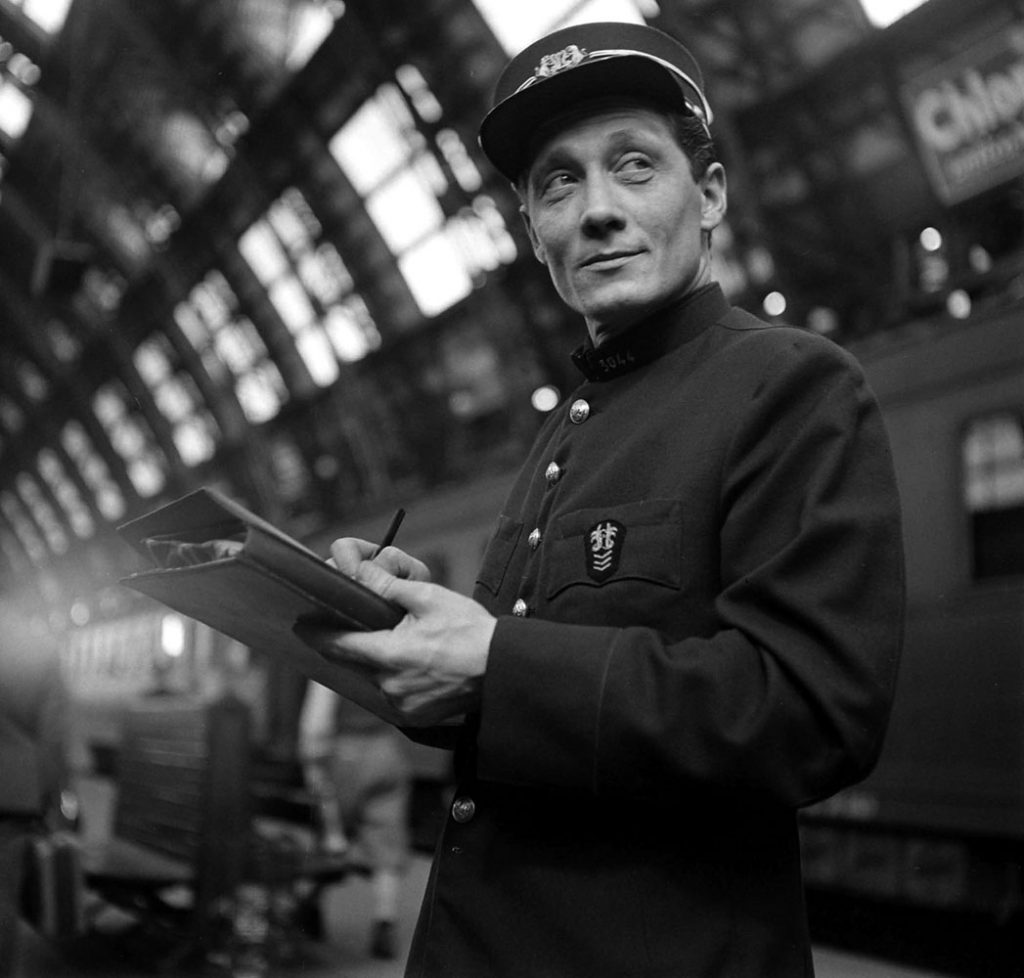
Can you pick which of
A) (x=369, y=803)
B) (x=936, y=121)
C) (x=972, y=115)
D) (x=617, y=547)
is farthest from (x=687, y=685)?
(x=936, y=121)

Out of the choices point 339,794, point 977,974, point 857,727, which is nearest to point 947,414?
point 977,974

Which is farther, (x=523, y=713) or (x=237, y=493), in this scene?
(x=237, y=493)

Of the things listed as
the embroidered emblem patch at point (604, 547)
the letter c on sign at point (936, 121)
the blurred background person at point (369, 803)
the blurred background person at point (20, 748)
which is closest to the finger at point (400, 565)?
the embroidered emblem patch at point (604, 547)

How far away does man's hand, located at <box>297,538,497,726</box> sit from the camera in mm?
994

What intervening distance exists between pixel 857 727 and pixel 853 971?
4.95 metres

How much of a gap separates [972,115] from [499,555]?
26.3 feet

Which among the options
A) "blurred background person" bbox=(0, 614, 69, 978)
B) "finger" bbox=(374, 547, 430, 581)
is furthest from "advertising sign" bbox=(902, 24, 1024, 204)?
"finger" bbox=(374, 547, 430, 581)

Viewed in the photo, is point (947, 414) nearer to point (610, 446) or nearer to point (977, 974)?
point (977, 974)

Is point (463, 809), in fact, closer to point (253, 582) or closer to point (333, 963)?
point (253, 582)

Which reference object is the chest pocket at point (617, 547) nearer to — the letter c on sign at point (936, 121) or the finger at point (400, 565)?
the finger at point (400, 565)

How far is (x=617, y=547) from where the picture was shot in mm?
1126

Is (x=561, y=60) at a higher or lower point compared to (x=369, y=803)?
higher

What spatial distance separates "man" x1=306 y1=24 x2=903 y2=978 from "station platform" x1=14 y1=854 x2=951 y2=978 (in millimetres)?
4188

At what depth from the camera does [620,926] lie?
1045mm
